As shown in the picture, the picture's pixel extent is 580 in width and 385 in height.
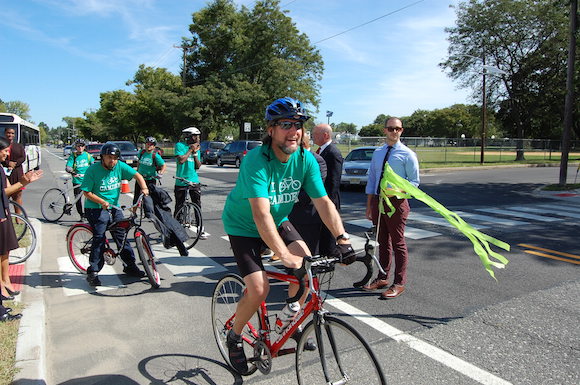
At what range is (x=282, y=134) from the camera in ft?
8.64

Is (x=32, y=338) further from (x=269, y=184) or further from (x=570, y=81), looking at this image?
(x=570, y=81)

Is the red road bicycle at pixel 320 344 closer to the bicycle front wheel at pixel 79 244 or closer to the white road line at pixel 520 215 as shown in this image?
the bicycle front wheel at pixel 79 244

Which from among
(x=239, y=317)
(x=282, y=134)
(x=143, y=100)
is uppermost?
(x=143, y=100)

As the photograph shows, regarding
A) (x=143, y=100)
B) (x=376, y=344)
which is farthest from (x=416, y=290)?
(x=143, y=100)

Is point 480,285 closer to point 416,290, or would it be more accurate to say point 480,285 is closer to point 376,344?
point 416,290

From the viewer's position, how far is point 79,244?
579 centimetres

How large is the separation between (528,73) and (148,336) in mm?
42268

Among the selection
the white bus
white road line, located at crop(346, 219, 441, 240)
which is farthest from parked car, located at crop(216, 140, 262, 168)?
white road line, located at crop(346, 219, 441, 240)

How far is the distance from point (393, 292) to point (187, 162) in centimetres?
458

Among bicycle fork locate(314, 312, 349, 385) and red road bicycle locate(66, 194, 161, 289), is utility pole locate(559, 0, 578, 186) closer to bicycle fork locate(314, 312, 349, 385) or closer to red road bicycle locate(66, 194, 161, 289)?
red road bicycle locate(66, 194, 161, 289)

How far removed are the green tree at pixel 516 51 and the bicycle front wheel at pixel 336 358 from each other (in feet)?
127

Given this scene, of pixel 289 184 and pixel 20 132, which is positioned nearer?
pixel 289 184

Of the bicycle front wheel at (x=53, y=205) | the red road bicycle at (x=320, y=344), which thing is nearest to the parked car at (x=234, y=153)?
the bicycle front wheel at (x=53, y=205)

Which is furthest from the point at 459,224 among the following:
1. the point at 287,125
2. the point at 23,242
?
the point at 23,242
